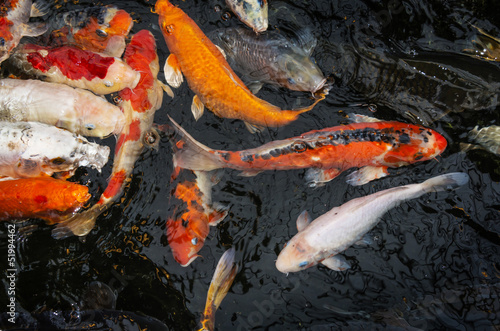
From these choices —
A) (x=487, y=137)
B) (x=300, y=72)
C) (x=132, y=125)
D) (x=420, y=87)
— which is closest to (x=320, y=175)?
(x=300, y=72)

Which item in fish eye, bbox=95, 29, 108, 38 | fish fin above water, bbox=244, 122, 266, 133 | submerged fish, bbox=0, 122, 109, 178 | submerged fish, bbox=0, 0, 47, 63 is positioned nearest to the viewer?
submerged fish, bbox=0, 122, 109, 178

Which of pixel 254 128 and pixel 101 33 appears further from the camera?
pixel 101 33

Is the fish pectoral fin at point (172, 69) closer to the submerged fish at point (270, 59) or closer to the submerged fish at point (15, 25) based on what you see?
the submerged fish at point (270, 59)

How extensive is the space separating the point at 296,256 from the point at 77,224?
1931 mm

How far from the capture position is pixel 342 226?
331 cm

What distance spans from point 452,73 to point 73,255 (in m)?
3.87

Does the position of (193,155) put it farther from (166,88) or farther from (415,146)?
(415,146)

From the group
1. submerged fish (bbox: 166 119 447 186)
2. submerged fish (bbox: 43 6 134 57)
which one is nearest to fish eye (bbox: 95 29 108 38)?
submerged fish (bbox: 43 6 134 57)

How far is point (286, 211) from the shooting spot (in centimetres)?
377

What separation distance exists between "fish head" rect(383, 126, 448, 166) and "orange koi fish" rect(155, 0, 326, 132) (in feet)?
2.86

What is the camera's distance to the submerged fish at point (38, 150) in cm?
342

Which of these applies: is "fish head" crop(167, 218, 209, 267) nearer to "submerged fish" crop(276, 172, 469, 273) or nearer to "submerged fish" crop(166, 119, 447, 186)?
"submerged fish" crop(166, 119, 447, 186)

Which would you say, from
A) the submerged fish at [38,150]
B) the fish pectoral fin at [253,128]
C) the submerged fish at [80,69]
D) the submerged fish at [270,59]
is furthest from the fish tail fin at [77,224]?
the submerged fish at [270,59]

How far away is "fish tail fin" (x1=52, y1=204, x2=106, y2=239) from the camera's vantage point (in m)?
3.59
